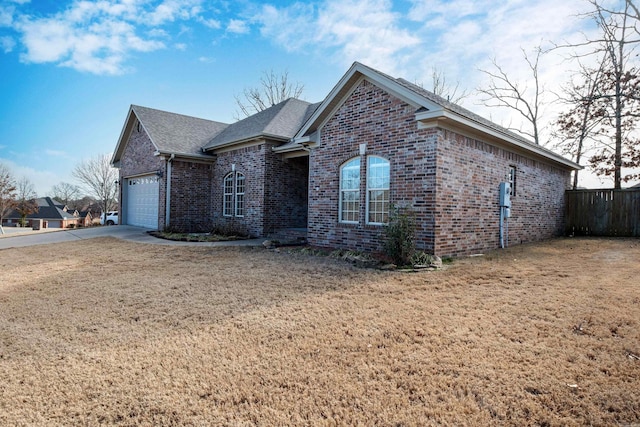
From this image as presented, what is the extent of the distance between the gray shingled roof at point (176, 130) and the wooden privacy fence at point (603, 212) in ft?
56.3

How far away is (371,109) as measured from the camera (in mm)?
9414

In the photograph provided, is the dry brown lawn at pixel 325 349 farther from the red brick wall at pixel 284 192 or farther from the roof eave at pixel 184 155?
the roof eave at pixel 184 155

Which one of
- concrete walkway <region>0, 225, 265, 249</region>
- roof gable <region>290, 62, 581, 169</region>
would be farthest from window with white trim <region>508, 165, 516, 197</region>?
concrete walkway <region>0, 225, 265, 249</region>

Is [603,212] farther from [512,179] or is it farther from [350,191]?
[350,191]

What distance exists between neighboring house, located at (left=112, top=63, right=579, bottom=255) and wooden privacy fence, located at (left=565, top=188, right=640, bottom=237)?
32.1 inches

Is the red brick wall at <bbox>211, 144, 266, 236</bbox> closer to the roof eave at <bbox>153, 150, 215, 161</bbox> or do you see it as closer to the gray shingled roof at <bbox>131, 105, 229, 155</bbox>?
the roof eave at <bbox>153, 150, 215, 161</bbox>

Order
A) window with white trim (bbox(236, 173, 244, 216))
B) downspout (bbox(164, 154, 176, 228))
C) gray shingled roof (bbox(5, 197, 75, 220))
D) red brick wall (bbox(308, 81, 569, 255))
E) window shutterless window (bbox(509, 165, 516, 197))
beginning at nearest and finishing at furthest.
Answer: red brick wall (bbox(308, 81, 569, 255)), window shutterless window (bbox(509, 165, 516, 197)), window with white trim (bbox(236, 173, 244, 216)), downspout (bbox(164, 154, 176, 228)), gray shingled roof (bbox(5, 197, 75, 220))

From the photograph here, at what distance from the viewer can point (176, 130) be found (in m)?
17.3

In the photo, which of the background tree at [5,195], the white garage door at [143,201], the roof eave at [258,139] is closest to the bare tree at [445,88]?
the roof eave at [258,139]

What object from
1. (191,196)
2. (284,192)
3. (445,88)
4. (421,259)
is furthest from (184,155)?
(445,88)

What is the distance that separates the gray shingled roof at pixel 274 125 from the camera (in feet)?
45.2

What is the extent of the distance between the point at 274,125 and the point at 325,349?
39.7ft

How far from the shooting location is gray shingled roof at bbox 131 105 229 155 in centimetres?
1566

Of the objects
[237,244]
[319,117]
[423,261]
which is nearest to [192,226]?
[237,244]
